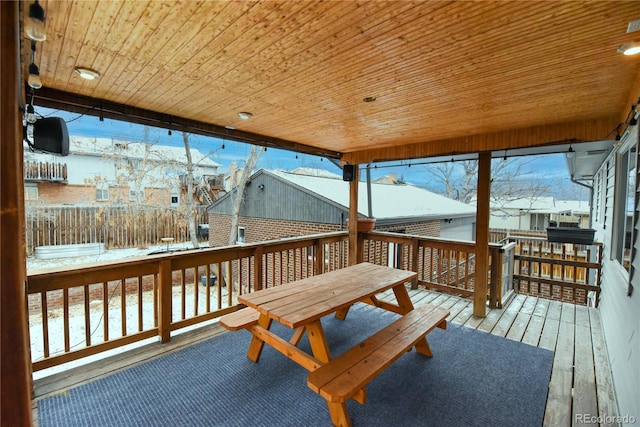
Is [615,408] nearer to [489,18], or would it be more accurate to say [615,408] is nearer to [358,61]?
[489,18]

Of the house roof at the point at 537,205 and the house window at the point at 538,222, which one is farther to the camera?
the house window at the point at 538,222

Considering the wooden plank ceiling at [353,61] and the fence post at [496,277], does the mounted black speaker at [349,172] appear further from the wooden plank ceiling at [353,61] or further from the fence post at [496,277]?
the fence post at [496,277]

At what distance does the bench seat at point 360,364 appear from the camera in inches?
67.1

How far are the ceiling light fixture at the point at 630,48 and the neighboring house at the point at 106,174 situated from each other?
30.0ft

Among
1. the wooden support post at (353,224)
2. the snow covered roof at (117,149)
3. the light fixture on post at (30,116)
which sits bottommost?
the wooden support post at (353,224)

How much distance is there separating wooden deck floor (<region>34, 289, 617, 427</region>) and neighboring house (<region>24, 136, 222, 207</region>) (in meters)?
7.29

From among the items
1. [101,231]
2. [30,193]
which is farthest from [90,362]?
[30,193]

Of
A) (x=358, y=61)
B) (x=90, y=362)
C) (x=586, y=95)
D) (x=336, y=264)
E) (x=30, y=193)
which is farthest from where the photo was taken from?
(x=30, y=193)

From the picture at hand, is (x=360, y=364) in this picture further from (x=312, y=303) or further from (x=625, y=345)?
(x=625, y=345)

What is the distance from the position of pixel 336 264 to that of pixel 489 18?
4.79 metres

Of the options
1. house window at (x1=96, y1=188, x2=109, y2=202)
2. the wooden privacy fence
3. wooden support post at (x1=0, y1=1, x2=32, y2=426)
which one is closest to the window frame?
the wooden privacy fence

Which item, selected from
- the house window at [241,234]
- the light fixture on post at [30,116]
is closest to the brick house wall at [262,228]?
the house window at [241,234]

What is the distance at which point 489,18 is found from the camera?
1.41m

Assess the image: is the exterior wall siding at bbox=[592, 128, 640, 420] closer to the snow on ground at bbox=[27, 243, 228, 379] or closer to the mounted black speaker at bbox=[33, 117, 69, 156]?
the snow on ground at bbox=[27, 243, 228, 379]
